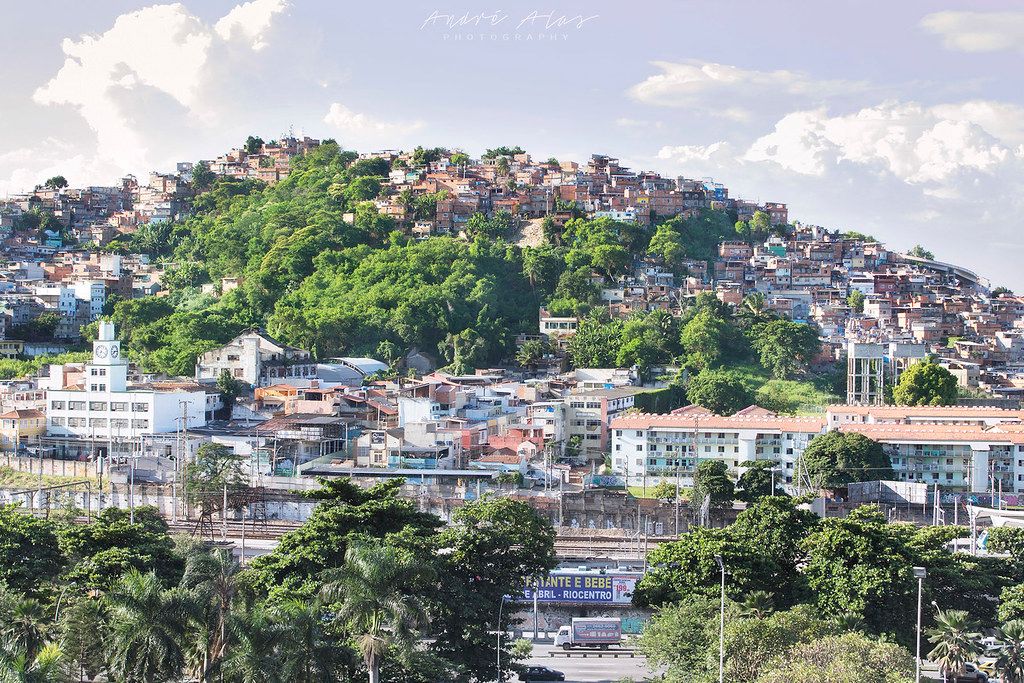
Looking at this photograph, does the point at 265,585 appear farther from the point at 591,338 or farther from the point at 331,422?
the point at 591,338

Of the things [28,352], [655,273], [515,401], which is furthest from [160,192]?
[515,401]

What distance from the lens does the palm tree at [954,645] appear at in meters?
19.4

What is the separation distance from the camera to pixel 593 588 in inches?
965

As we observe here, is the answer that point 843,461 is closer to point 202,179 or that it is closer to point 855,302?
point 855,302

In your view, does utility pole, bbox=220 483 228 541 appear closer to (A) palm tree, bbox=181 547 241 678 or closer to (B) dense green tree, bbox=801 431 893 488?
(A) palm tree, bbox=181 547 241 678

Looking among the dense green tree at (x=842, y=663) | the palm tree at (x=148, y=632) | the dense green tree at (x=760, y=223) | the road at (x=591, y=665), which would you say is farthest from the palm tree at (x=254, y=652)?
the dense green tree at (x=760, y=223)

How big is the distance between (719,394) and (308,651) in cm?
3049

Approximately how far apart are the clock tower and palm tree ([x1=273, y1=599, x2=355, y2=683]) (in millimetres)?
27281

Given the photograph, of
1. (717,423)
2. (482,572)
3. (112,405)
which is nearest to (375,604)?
(482,572)

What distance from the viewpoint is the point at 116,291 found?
64688 millimetres

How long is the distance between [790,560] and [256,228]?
156 feet

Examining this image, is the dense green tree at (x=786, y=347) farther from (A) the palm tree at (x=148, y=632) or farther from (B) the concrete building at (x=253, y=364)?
(A) the palm tree at (x=148, y=632)

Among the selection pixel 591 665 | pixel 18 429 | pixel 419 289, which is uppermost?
pixel 419 289

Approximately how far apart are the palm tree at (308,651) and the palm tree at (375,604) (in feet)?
1.26
